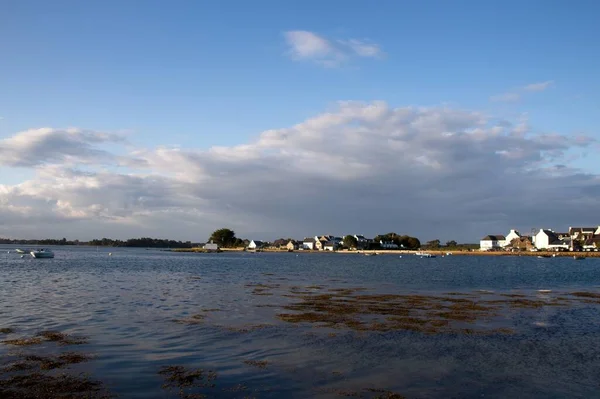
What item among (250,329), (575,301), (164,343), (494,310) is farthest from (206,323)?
(575,301)

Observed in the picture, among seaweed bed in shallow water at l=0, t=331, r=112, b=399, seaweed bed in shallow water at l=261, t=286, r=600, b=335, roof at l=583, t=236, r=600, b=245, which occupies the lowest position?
seaweed bed in shallow water at l=261, t=286, r=600, b=335

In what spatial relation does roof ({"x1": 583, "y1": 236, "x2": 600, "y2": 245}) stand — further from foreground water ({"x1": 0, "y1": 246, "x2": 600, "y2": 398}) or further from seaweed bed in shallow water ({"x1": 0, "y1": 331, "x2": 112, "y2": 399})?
seaweed bed in shallow water ({"x1": 0, "y1": 331, "x2": 112, "y2": 399})

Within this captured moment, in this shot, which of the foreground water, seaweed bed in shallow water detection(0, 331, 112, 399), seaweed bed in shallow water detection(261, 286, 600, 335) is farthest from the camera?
seaweed bed in shallow water detection(261, 286, 600, 335)

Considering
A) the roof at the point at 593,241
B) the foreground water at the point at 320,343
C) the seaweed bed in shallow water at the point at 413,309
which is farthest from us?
the roof at the point at 593,241

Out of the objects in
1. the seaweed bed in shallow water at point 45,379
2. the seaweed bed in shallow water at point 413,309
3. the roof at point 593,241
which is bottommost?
the seaweed bed in shallow water at point 413,309

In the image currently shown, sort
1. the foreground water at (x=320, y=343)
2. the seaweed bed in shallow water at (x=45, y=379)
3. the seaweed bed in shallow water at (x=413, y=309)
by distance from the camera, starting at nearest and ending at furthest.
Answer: the seaweed bed in shallow water at (x=45, y=379), the foreground water at (x=320, y=343), the seaweed bed in shallow water at (x=413, y=309)

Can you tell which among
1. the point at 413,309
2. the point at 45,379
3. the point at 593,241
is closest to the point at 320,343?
the point at 45,379

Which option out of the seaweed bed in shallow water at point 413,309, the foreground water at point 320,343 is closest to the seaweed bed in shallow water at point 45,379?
the foreground water at point 320,343

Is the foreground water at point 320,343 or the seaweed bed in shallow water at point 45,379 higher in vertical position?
the seaweed bed in shallow water at point 45,379

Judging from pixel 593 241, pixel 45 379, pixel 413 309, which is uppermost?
pixel 593 241

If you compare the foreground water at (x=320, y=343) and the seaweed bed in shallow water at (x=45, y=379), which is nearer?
the seaweed bed in shallow water at (x=45, y=379)

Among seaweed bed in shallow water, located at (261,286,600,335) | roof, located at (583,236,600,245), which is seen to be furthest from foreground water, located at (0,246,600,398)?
roof, located at (583,236,600,245)

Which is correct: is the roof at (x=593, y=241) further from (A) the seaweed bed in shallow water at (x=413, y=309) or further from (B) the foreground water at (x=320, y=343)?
(B) the foreground water at (x=320, y=343)

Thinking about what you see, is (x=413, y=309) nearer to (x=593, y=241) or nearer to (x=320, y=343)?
(x=320, y=343)
